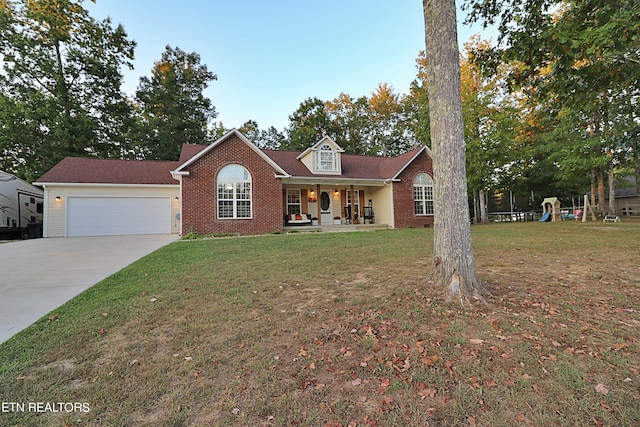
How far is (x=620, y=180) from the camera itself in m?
26.0

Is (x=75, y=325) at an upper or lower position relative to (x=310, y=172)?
lower

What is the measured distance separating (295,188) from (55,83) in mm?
19627

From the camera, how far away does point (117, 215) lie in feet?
52.4

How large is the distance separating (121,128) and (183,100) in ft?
22.0

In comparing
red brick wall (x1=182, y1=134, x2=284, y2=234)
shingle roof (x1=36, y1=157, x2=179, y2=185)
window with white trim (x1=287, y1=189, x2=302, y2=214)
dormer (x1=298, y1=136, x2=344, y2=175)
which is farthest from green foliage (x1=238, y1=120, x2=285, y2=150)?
red brick wall (x1=182, y1=134, x2=284, y2=234)

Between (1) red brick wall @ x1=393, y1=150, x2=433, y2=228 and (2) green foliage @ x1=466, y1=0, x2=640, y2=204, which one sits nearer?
(2) green foliage @ x1=466, y1=0, x2=640, y2=204

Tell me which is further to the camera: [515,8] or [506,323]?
[515,8]

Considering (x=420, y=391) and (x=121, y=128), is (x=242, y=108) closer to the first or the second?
(x=121, y=128)

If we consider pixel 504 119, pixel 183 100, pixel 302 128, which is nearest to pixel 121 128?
pixel 183 100

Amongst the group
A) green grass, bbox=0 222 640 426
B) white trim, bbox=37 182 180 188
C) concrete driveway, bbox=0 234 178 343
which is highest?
white trim, bbox=37 182 180 188

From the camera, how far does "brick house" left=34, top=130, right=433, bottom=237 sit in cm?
1411

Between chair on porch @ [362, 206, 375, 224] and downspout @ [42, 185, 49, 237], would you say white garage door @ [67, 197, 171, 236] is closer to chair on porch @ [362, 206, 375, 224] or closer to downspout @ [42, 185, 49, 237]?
downspout @ [42, 185, 49, 237]

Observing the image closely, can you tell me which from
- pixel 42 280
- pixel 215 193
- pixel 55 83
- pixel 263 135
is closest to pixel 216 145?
pixel 215 193

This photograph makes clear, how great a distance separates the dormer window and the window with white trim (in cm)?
209
